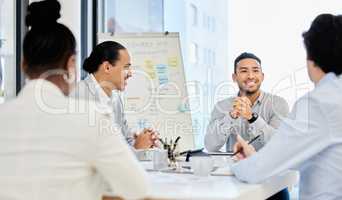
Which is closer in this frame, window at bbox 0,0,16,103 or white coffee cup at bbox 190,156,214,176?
white coffee cup at bbox 190,156,214,176

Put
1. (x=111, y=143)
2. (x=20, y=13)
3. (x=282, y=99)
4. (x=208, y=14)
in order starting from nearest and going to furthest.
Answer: (x=111, y=143), (x=282, y=99), (x=20, y=13), (x=208, y=14)

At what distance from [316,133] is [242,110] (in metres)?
1.15

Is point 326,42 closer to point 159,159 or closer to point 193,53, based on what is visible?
point 159,159

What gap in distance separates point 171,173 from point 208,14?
2.41 meters

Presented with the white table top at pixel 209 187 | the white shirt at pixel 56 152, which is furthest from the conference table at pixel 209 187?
the white shirt at pixel 56 152

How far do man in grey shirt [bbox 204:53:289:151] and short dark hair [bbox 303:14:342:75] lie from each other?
105 cm

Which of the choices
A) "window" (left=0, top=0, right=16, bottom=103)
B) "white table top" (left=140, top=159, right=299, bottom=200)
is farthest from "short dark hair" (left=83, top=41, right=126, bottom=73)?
"white table top" (left=140, top=159, right=299, bottom=200)

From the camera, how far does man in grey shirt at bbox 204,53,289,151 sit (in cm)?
291

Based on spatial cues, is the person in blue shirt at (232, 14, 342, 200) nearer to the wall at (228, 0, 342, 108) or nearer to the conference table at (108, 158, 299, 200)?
the conference table at (108, 158, 299, 200)

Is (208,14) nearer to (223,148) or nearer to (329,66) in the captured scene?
(223,148)

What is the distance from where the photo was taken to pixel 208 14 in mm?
4129

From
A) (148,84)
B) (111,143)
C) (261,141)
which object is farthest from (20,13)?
(111,143)

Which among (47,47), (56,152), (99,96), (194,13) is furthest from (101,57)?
(56,152)

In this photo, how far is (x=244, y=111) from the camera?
2.75 m
